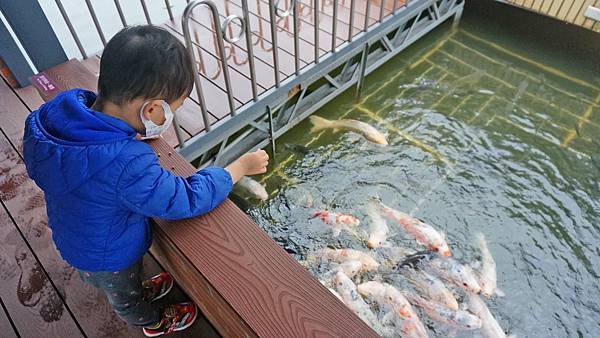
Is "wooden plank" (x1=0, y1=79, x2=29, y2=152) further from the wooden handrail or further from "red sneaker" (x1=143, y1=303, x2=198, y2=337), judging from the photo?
the wooden handrail

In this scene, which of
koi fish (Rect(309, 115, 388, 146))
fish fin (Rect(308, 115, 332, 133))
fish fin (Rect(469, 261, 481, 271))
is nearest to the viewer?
fish fin (Rect(469, 261, 481, 271))

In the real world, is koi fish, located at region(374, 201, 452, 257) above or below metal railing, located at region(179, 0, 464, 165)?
below

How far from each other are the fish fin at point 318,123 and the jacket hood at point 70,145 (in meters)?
3.68

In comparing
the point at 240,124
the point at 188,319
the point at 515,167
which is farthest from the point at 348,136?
the point at 188,319

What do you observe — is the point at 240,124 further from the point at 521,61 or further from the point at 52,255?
the point at 521,61

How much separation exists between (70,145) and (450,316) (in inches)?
132

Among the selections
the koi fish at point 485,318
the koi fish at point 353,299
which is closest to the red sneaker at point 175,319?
the koi fish at point 353,299

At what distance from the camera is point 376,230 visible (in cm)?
418

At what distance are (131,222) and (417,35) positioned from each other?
5262 mm

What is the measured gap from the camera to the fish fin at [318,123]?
5137 mm

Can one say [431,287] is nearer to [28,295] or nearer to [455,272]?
[455,272]

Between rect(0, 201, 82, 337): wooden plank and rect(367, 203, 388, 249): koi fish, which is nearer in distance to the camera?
rect(0, 201, 82, 337): wooden plank

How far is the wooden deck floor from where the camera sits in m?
2.48

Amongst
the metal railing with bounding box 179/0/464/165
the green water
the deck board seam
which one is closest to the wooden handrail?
the deck board seam
